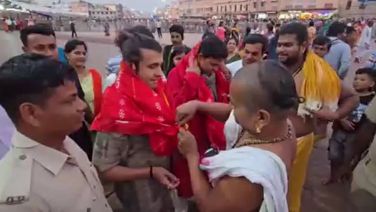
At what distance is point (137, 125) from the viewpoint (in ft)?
6.52

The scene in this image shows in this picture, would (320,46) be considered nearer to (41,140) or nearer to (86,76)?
(86,76)

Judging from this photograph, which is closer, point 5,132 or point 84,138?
point 5,132

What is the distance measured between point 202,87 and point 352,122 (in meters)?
2.15

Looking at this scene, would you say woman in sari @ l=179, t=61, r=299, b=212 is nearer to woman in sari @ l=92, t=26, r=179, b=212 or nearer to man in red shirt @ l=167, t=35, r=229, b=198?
woman in sari @ l=92, t=26, r=179, b=212

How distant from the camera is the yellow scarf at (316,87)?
262 centimetres

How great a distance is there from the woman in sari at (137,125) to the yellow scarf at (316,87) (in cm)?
103

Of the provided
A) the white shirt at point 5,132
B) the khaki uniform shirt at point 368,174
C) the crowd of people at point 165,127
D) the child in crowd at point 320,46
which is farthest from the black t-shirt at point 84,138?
the child in crowd at point 320,46

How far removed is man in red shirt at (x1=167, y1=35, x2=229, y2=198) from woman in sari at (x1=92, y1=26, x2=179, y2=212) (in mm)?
328

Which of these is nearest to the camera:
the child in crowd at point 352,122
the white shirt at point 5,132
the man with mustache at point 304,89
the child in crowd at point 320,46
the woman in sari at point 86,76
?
the white shirt at point 5,132

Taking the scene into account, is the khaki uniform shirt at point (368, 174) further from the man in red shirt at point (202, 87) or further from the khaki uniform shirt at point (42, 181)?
the khaki uniform shirt at point (42, 181)

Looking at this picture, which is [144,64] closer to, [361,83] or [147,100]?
[147,100]

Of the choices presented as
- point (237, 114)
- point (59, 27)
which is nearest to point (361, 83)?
point (237, 114)

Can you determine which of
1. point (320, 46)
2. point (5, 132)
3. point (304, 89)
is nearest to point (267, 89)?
point (5, 132)

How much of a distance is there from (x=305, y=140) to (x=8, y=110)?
1923 millimetres
